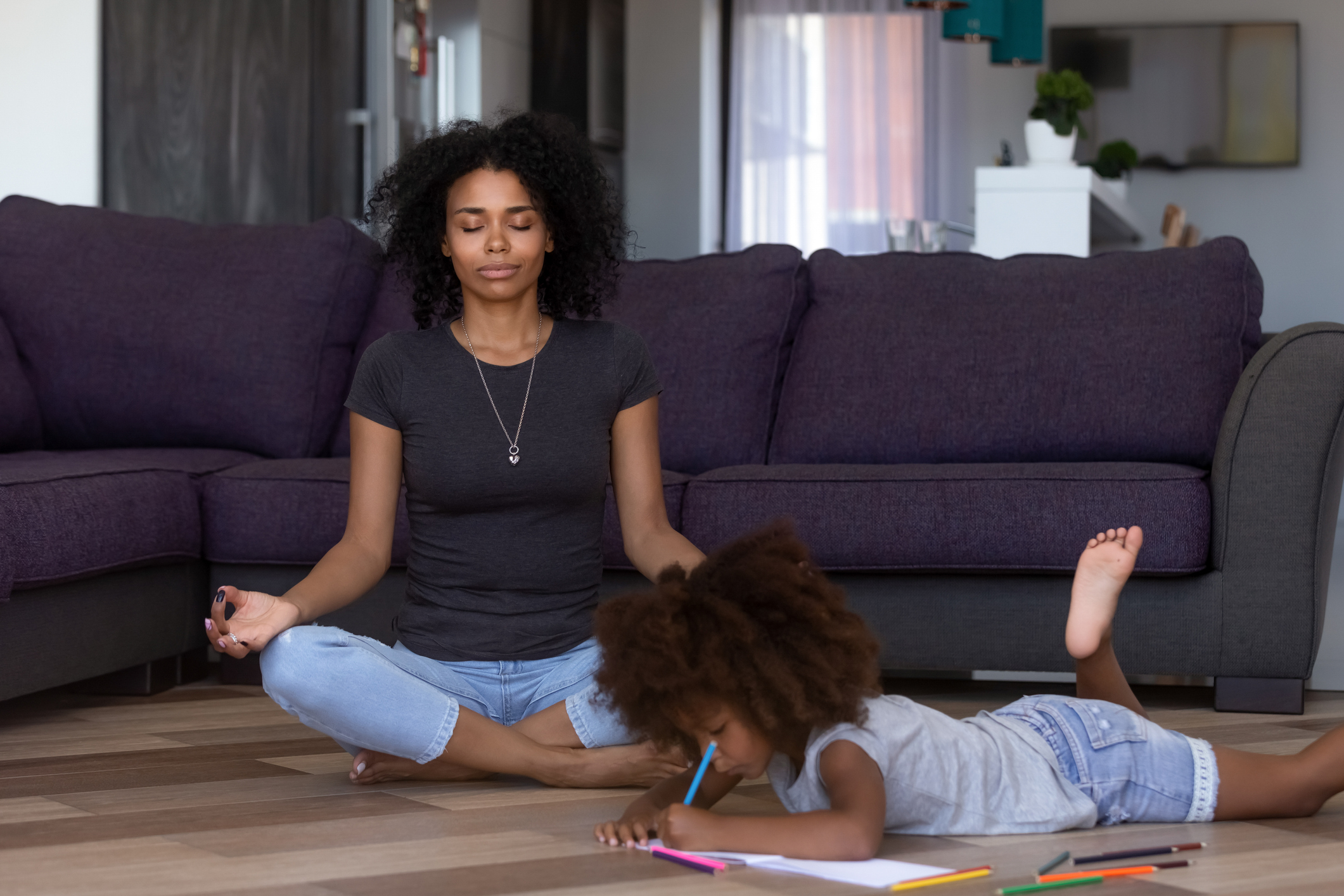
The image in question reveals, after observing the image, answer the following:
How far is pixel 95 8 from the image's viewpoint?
4070 millimetres

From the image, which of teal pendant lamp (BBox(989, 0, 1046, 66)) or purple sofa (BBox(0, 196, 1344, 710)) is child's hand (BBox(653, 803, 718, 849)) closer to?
purple sofa (BBox(0, 196, 1344, 710))

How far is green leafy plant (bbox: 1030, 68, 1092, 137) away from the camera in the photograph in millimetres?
4449

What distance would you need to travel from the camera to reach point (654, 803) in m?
1.54

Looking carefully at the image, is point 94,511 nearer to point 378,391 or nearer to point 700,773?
point 378,391

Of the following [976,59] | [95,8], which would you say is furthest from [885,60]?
[95,8]

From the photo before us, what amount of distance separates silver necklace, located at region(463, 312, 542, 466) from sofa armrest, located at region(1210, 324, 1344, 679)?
1129 millimetres

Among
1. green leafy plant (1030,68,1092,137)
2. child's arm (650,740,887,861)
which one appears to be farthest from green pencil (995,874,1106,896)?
green leafy plant (1030,68,1092,137)

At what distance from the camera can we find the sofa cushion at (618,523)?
246cm

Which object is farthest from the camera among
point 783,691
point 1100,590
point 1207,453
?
point 1207,453

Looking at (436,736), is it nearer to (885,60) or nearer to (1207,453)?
(1207,453)

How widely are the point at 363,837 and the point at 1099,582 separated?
33.2 inches

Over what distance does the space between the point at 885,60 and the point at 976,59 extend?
0.46m

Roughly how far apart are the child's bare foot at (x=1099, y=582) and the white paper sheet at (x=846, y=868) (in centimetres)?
40

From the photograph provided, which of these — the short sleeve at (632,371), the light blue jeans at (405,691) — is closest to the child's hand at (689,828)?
the light blue jeans at (405,691)
